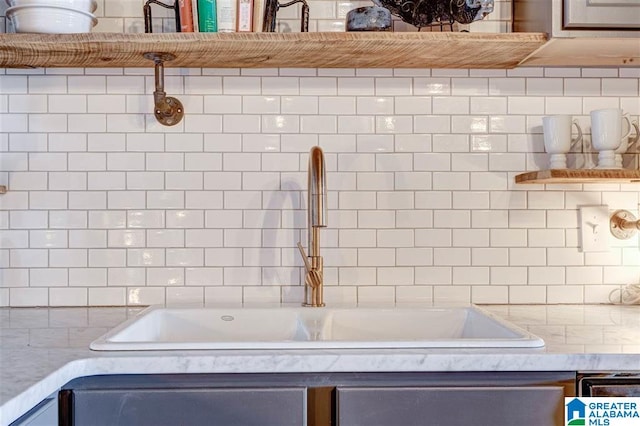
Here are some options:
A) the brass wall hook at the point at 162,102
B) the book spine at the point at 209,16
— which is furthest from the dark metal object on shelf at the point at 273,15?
the brass wall hook at the point at 162,102

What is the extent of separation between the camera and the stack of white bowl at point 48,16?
5.03ft

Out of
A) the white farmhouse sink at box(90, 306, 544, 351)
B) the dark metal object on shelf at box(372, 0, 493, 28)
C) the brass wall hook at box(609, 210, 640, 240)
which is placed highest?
the dark metal object on shelf at box(372, 0, 493, 28)

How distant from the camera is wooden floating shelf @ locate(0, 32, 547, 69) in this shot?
5.06 feet

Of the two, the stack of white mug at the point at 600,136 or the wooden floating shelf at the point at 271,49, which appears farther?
the stack of white mug at the point at 600,136

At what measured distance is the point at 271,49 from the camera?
1.60 meters

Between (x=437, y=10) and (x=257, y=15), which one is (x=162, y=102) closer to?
(x=257, y=15)

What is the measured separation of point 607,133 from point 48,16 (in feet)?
4.88

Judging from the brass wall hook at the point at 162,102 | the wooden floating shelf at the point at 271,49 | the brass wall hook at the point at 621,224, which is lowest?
the brass wall hook at the point at 621,224

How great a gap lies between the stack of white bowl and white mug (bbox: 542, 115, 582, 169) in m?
1.28

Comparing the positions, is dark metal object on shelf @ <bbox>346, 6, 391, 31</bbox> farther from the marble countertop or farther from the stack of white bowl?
the marble countertop

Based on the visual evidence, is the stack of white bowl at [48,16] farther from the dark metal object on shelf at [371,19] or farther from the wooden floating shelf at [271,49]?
the dark metal object on shelf at [371,19]

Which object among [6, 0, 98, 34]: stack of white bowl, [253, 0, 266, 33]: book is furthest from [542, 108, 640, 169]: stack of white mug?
[6, 0, 98, 34]: stack of white bowl

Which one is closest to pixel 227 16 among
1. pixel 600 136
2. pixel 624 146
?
pixel 600 136

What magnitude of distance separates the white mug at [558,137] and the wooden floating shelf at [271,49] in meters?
0.20
